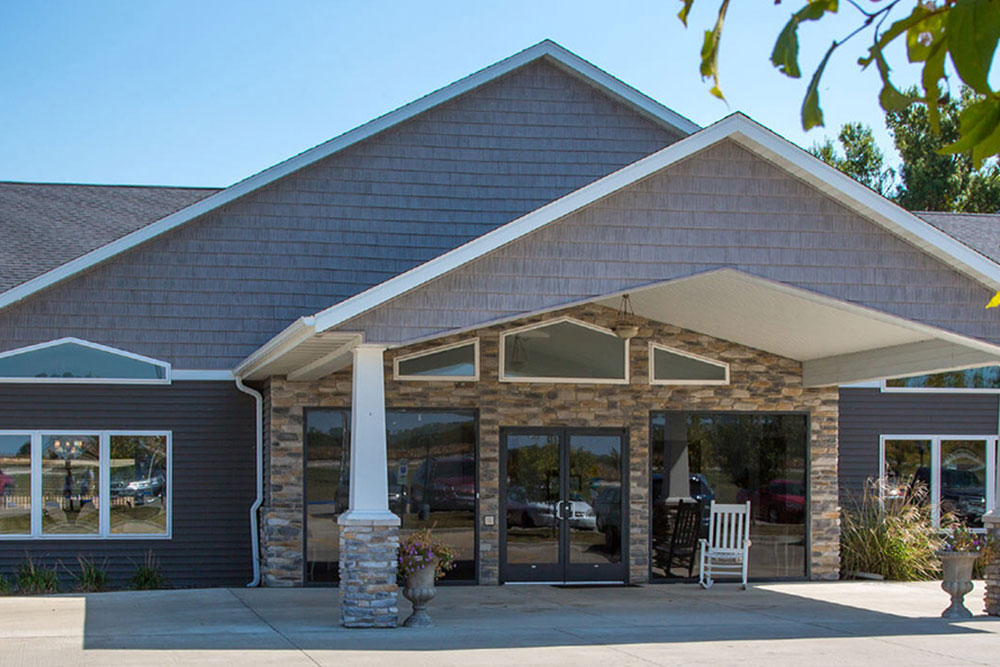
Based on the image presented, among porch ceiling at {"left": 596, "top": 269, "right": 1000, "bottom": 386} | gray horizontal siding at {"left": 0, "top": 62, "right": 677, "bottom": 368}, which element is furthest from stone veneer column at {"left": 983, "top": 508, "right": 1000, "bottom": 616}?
gray horizontal siding at {"left": 0, "top": 62, "right": 677, "bottom": 368}

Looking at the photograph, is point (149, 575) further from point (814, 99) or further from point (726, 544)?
point (814, 99)

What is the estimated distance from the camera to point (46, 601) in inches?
497

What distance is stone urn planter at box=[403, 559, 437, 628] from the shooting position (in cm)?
1048

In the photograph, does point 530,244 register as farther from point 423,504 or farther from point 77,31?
point 77,31

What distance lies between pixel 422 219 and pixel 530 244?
4.92 metres

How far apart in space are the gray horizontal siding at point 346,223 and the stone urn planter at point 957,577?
6661 millimetres

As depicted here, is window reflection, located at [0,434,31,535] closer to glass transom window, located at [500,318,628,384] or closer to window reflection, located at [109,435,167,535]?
window reflection, located at [109,435,167,535]

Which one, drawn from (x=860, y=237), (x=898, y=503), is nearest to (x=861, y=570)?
(x=898, y=503)

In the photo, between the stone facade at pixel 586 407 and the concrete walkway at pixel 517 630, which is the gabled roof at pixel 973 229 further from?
the concrete walkway at pixel 517 630

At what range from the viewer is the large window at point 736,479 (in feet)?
48.8

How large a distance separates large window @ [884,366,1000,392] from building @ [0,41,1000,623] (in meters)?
1.76

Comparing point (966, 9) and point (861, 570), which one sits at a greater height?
point (966, 9)

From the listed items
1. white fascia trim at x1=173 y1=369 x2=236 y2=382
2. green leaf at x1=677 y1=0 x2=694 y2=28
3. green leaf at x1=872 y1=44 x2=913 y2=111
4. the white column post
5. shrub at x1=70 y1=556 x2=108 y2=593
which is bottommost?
shrub at x1=70 y1=556 x2=108 y2=593

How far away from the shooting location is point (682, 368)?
15.0m
